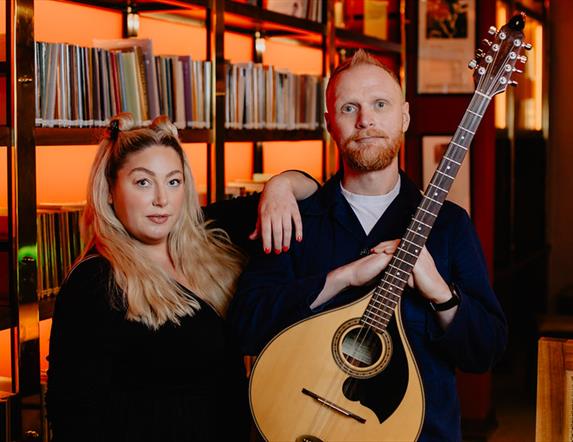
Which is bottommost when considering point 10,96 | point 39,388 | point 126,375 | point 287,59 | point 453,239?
point 39,388

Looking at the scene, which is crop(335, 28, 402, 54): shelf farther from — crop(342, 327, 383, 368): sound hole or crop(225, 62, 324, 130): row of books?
crop(342, 327, 383, 368): sound hole

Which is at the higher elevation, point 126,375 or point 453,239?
point 453,239

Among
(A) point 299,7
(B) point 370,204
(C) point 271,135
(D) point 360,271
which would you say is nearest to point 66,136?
(B) point 370,204

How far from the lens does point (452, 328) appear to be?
6.46ft

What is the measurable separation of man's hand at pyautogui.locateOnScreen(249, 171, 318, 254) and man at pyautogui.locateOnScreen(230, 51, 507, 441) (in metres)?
0.05

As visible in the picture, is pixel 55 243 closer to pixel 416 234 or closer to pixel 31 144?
pixel 31 144

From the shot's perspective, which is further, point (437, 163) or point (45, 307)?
point (437, 163)

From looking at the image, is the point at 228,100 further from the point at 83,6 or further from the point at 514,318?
the point at 514,318

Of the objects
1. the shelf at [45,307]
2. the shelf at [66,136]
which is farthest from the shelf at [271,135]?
the shelf at [45,307]

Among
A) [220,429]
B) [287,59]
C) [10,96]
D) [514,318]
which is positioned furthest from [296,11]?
[514,318]

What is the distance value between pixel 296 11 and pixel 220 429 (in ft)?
8.11

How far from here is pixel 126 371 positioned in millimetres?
2004

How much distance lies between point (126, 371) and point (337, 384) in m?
0.45

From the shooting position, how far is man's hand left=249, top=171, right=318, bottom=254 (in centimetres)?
213
